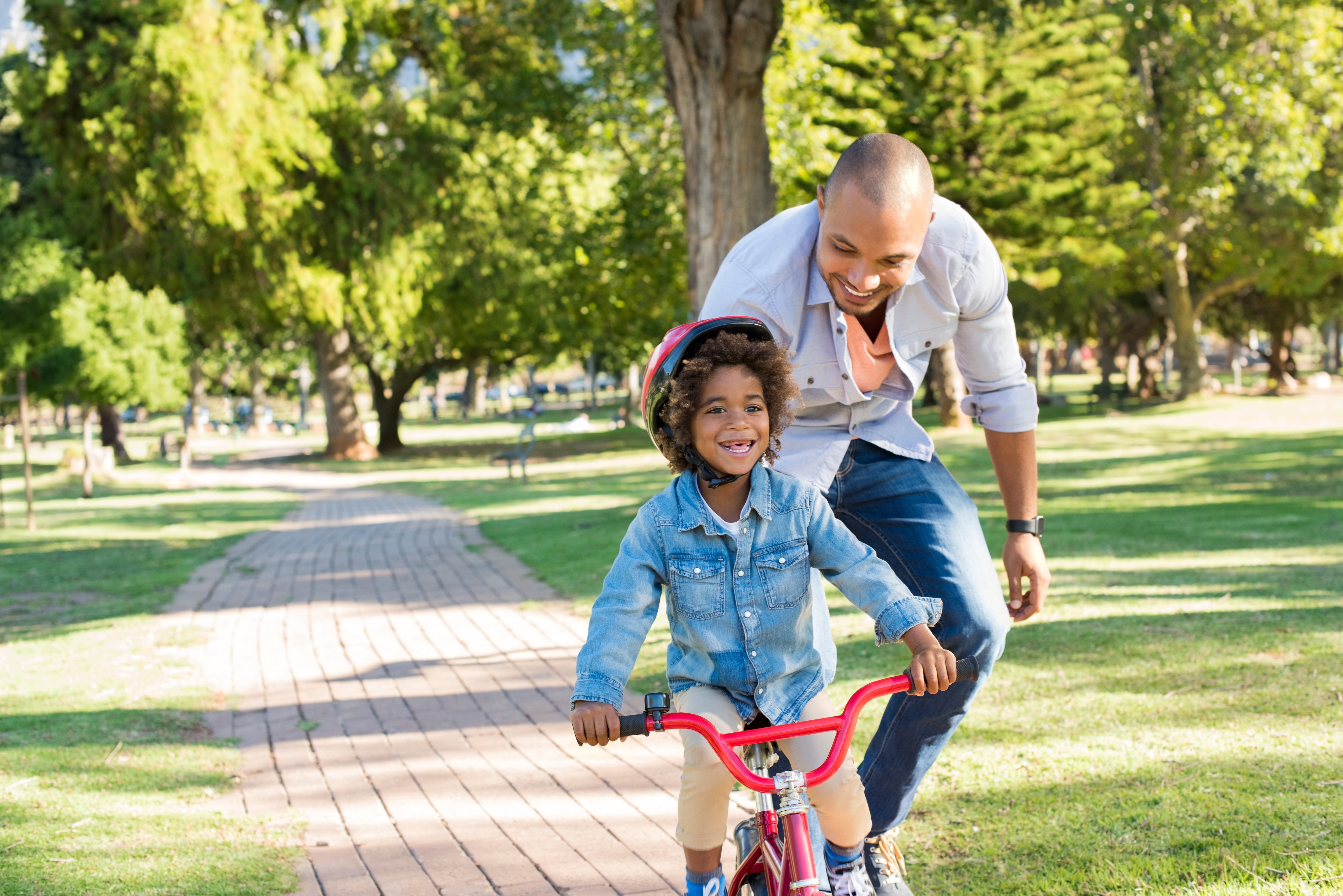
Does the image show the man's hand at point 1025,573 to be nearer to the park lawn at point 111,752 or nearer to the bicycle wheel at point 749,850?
the bicycle wheel at point 749,850

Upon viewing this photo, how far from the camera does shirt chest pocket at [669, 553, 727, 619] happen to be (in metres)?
2.63

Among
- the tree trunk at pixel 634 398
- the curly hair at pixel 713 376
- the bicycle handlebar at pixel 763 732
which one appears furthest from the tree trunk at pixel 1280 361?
the bicycle handlebar at pixel 763 732

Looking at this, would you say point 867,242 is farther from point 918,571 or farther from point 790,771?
point 790,771

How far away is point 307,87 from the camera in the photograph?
26484mm

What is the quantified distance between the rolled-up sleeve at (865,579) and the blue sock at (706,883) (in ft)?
2.08

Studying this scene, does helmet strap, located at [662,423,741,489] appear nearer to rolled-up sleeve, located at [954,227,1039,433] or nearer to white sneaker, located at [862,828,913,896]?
rolled-up sleeve, located at [954,227,1039,433]

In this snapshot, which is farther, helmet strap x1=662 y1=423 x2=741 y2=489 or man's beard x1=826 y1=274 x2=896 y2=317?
man's beard x1=826 y1=274 x2=896 y2=317

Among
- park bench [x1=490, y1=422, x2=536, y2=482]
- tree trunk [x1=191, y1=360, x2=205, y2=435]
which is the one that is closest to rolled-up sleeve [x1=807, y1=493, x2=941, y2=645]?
park bench [x1=490, y1=422, x2=536, y2=482]

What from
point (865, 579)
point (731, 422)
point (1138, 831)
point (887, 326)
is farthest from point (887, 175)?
point (1138, 831)

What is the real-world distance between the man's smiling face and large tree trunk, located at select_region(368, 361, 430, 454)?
31548mm

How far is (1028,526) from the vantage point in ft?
11.1

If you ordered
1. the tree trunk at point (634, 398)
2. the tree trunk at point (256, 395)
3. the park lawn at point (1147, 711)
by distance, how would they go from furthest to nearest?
1. the tree trunk at point (256, 395)
2. the tree trunk at point (634, 398)
3. the park lawn at point (1147, 711)

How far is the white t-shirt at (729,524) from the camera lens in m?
2.62

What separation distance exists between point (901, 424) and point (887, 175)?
83 centimetres
